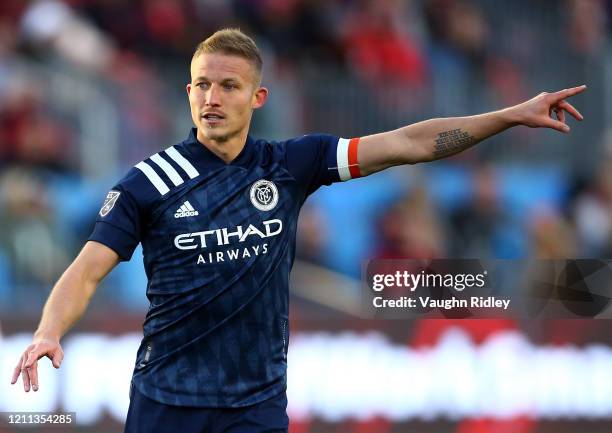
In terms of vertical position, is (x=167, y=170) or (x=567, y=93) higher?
(x=567, y=93)

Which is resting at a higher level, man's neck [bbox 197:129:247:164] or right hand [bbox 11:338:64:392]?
man's neck [bbox 197:129:247:164]

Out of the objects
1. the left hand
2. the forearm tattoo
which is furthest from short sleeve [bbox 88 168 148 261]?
the left hand

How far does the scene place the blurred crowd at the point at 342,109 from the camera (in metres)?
9.82

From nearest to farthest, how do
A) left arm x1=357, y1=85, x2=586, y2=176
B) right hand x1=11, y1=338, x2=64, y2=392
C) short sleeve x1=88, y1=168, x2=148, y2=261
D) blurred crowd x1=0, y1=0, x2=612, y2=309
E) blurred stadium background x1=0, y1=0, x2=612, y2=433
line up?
right hand x1=11, y1=338, x2=64, y2=392
short sleeve x1=88, y1=168, x2=148, y2=261
left arm x1=357, y1=85, x2=586, y2=176
blurred stadium background x1=0, y1=0, x2=612, y2=433
blurred crowd x1=0, y1=0, x2=612, y2=309

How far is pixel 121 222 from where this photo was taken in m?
4.59

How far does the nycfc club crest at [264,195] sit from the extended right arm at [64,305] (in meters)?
0.61

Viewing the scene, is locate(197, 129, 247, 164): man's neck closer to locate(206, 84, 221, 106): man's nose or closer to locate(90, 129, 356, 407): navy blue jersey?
locate(90, 129, 356, 407): navy blue jersey

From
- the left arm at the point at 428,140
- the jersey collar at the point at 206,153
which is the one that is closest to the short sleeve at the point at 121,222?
the jersey collar at the point at 206,153

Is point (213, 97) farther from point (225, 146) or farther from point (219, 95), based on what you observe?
point (225, 146)

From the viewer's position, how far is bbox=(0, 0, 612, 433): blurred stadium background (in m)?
7.94

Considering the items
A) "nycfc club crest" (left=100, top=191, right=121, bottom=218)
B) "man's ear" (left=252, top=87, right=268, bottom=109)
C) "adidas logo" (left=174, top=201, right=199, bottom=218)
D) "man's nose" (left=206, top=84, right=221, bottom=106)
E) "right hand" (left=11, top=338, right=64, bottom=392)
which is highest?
"man's ear" (left=252, top=87, right=268, bottom=109)

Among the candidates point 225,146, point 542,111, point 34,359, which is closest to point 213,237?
point 225,146

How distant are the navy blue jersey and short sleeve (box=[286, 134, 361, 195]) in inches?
11.3

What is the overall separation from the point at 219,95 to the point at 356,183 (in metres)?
5.92
